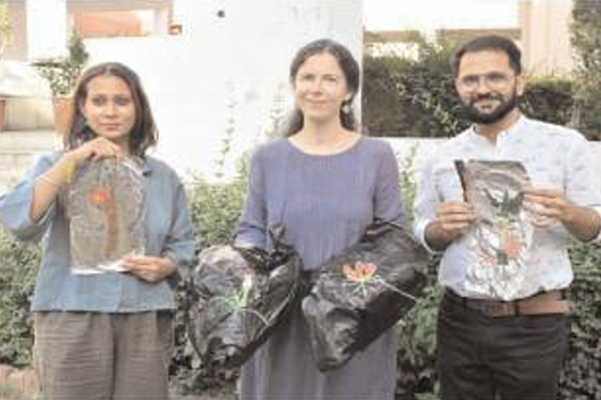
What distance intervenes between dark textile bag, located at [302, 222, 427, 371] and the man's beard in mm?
482

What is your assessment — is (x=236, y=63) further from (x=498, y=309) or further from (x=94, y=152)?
(x=498, y=309)

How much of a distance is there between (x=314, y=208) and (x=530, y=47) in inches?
615

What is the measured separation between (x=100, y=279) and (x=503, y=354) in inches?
54.3

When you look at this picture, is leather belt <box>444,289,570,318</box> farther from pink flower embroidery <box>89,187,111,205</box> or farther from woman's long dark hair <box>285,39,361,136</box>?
pink flower embroidery <box>89,187,111,205</box>

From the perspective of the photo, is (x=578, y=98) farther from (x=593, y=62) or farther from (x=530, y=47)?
(x=530, y=47)

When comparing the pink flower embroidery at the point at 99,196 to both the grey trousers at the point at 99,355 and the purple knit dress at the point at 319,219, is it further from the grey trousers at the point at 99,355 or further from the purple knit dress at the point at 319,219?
the purple knit dress at the point at 319,219

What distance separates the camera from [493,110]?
9.95 feet

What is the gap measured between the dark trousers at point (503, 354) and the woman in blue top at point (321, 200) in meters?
0.26

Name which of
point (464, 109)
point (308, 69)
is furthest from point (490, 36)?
point (308, 69)

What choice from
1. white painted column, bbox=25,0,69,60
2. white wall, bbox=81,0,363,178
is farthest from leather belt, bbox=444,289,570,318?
white painted column, bbox=25,0,69,60

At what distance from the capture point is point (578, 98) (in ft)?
27.5

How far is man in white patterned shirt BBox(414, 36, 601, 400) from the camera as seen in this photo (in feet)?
9.73

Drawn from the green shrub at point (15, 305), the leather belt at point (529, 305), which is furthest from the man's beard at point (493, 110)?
the green shrub at point (15, 305)

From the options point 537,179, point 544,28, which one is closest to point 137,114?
point 537,179
